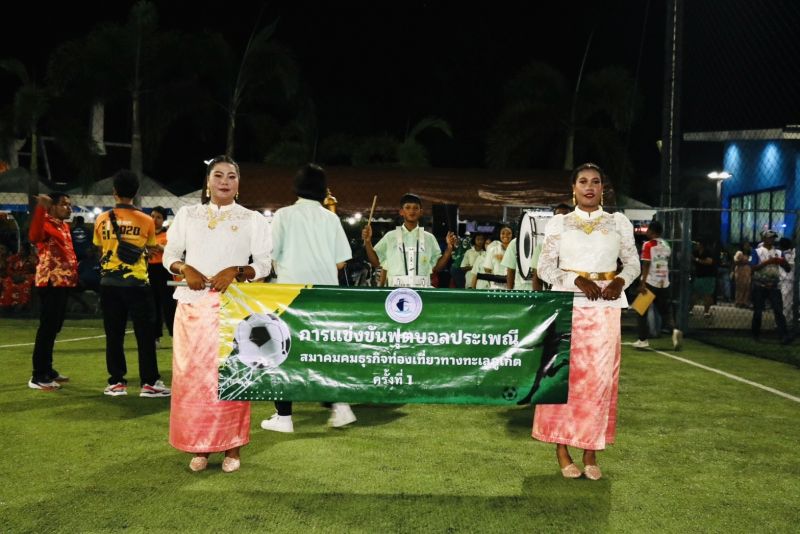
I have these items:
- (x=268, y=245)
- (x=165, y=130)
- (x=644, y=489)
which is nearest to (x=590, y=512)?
(x=644, y=489)

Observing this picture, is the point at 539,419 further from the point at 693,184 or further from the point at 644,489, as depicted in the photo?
the point at 693,184

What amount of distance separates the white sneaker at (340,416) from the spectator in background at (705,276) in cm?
1219

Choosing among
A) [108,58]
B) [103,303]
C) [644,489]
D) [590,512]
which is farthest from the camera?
[108,58]

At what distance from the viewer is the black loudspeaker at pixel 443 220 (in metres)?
13.2

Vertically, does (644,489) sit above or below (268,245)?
below

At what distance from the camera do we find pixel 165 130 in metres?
28.2

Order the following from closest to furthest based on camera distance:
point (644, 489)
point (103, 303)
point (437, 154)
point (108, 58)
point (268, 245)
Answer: point (644, 489)
point (268, 245)
point (103, 303)
point (108, 58)
point (437, 154)

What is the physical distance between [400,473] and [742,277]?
675 inches

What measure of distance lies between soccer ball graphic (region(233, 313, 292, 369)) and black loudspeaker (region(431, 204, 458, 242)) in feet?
28.0

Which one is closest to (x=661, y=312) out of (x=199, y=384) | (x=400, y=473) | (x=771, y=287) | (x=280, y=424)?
(x=771, y=287)

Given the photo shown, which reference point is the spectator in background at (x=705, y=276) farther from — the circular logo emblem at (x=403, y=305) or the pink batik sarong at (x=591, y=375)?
the circular logo emblem at (x=403, y=305)

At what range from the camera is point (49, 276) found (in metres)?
7.56

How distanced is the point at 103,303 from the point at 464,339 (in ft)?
13.3

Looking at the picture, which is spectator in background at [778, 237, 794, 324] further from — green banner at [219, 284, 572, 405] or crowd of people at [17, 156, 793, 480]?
green banner at [219, 284, 572, 405]
